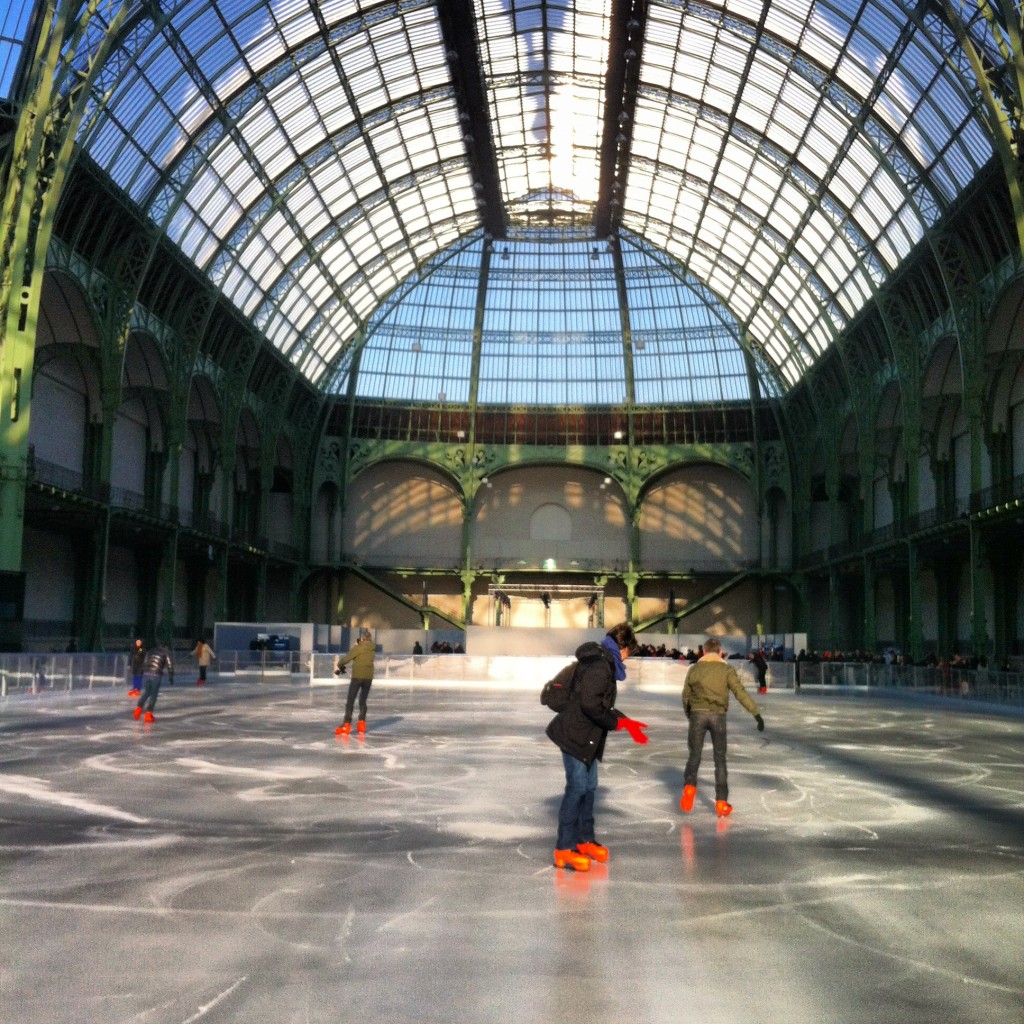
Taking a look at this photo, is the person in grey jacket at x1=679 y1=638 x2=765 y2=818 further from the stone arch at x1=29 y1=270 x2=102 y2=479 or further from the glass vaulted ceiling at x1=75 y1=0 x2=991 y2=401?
the stone arch at x1=29 y1=270 x2=102 y2=479

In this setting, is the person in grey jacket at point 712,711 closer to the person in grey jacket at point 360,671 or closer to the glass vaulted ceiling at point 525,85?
the person in grey jacket at point 360,671

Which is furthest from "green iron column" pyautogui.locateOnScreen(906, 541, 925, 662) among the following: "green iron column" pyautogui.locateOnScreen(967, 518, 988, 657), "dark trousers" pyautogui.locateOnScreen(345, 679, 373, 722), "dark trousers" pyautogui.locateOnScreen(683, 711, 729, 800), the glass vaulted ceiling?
"dark trousers" pyautogui.locateOnScreen(683, 711, 729, 800)

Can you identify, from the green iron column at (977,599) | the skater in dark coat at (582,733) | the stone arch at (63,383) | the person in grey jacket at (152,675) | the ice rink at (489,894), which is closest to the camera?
the ice rink at (489,894)

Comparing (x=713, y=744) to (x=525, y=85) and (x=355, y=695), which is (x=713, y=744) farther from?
(x=525, y=85)

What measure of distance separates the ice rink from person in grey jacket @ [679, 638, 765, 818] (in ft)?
0.92

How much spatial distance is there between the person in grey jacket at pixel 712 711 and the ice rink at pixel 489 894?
0.28 metres

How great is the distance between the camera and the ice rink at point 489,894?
497 cm

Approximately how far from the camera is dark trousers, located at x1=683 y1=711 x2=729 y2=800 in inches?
406

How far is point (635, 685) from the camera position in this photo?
42031 mm

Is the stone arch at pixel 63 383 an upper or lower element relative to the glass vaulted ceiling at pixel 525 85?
lower

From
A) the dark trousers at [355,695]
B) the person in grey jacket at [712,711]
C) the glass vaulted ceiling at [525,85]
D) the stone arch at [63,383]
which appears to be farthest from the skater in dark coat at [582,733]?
the stone arch at [63,383]

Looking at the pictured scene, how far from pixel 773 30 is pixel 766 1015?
4150 cm

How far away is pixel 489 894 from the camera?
7004mm

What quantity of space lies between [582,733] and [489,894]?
4.35 feet
